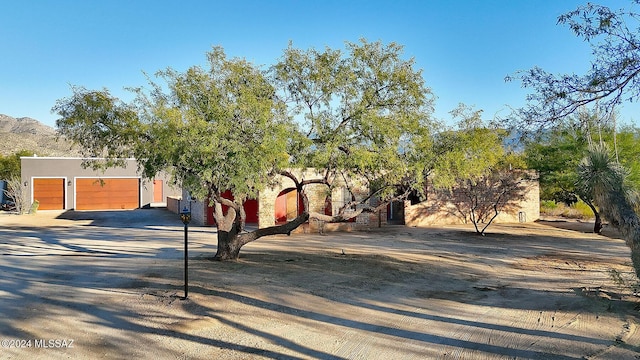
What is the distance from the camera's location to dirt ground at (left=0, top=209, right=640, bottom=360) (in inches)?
211

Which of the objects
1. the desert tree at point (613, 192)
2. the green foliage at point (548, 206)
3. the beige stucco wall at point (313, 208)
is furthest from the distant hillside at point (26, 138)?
the desert tree at point (613, 192)

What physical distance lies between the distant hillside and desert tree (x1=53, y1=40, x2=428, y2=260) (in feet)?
99.2

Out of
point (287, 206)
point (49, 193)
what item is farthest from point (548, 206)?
point (49, 193)

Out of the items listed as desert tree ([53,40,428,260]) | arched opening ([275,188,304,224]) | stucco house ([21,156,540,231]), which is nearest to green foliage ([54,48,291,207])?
desert tree ([53,40,428,260])

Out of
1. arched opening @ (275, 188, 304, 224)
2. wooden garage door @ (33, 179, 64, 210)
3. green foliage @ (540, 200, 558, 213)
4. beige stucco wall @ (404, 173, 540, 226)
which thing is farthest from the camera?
wooden garage door @ (33, 179, 64, 210)

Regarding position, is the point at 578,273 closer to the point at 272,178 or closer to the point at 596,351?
the point at 596,351

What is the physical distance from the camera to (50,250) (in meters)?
13.2

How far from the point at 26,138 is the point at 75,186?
1922 inches

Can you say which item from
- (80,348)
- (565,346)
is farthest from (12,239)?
Result: (565,346)

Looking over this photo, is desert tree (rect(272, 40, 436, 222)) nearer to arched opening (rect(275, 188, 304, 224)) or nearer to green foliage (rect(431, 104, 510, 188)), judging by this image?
green foliage (rect(431, 104, 510, 188))

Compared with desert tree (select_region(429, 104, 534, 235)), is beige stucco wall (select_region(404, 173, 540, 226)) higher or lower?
lower

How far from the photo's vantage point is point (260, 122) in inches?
331

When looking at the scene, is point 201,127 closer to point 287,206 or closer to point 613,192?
point 613,192

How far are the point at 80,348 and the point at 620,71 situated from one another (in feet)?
25.3
